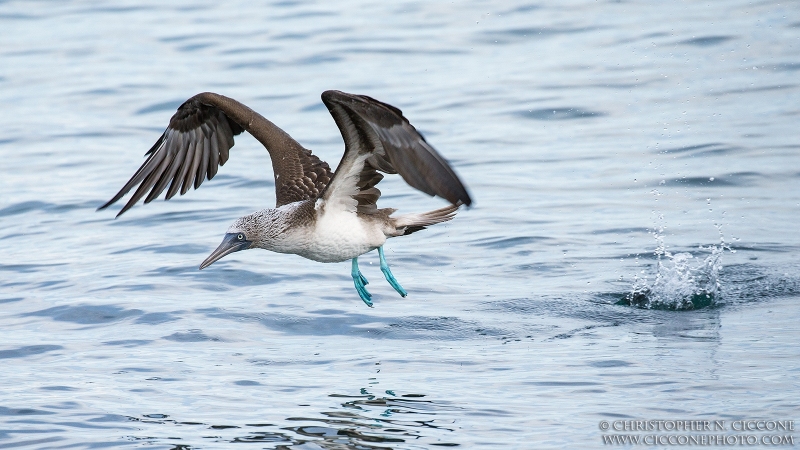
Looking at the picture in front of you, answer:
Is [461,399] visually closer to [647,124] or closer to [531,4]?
[647,124]

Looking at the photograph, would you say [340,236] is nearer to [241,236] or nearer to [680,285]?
[241,236]

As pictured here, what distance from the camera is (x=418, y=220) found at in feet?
27.5

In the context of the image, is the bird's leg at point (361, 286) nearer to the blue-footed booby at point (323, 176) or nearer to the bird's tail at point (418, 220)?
the blue-footed booby at point (323, 176)

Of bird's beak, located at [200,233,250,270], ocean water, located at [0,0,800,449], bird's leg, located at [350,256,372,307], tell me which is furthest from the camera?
bird's leg, located at [350,256,372,307]

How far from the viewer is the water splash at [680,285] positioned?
8.91 m

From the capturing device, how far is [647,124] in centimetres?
1377

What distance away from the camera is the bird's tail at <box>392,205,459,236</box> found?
8289 millimetres

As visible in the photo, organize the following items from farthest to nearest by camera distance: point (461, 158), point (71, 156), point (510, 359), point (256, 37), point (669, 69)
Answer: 1. point (256, 37)
2. point (669, 69)
3. point (71, 156)
4. point (461, 158)
5. point (510, 359)

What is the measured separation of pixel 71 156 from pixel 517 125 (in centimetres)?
527

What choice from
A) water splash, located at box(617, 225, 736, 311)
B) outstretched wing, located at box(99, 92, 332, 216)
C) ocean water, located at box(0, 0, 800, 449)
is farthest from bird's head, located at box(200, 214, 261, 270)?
water splash, located at box(617, 225, 736, 311)

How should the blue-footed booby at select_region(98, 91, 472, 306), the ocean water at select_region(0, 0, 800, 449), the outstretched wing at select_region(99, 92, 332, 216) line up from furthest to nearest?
1. the outstretched wing at select_region(99, 92, 332, 216)
2. the ocean water at select_region(0, 0, 800, 449)
3. the blue-footed booby at select_region(98, 91, 472, 306)

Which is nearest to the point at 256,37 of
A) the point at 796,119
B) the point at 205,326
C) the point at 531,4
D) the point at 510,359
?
the point at 531,4

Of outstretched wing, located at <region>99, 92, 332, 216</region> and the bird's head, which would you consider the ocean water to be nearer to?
the bird's head

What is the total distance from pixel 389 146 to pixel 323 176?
196cm
